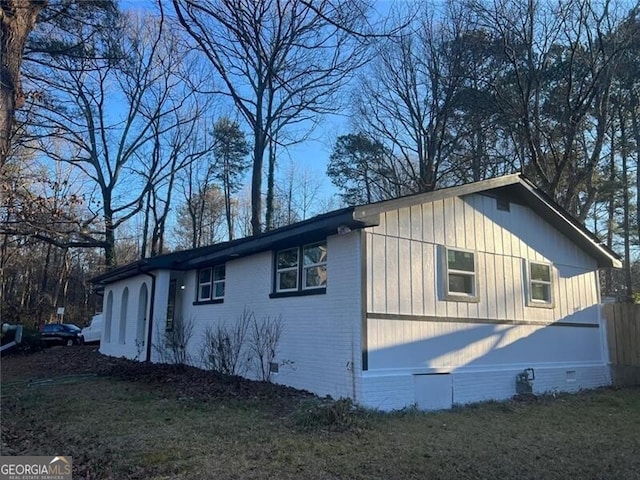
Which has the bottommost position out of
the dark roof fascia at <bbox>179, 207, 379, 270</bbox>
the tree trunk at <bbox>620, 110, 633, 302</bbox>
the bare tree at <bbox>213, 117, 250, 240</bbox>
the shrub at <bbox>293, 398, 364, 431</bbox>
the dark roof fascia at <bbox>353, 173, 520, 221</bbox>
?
the shrub at <bbox>293, 398, 364, 431</bbox>

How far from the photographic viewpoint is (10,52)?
15.7 ft

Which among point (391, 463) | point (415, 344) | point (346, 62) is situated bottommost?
point (391, 463)

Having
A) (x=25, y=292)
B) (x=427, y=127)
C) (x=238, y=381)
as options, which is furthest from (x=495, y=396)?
(x=25, y=292)

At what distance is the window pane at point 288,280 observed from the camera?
34.5 feet

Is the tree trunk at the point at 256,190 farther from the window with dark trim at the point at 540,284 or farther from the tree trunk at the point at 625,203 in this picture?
the tree trunk at the point at 625,203

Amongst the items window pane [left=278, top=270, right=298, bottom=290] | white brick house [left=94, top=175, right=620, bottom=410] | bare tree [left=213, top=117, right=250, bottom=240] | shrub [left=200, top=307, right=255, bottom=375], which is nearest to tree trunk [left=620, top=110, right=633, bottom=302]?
white brick house [left=94, top=175, right=620, bottom=410]

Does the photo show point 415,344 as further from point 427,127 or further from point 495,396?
point 427,127

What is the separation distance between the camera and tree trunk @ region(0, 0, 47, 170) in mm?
4648

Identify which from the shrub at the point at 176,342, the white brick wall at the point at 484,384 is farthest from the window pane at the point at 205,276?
the white brick wall at the point at 484,384

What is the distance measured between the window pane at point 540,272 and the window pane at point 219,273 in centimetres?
735

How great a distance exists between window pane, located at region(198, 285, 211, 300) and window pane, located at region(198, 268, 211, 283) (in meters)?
0.16

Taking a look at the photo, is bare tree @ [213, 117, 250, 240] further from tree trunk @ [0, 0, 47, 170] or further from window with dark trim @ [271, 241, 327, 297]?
tree trunk @ [0, 0, 47, 170]

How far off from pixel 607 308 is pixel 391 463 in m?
10.2

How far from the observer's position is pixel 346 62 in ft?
21.1
